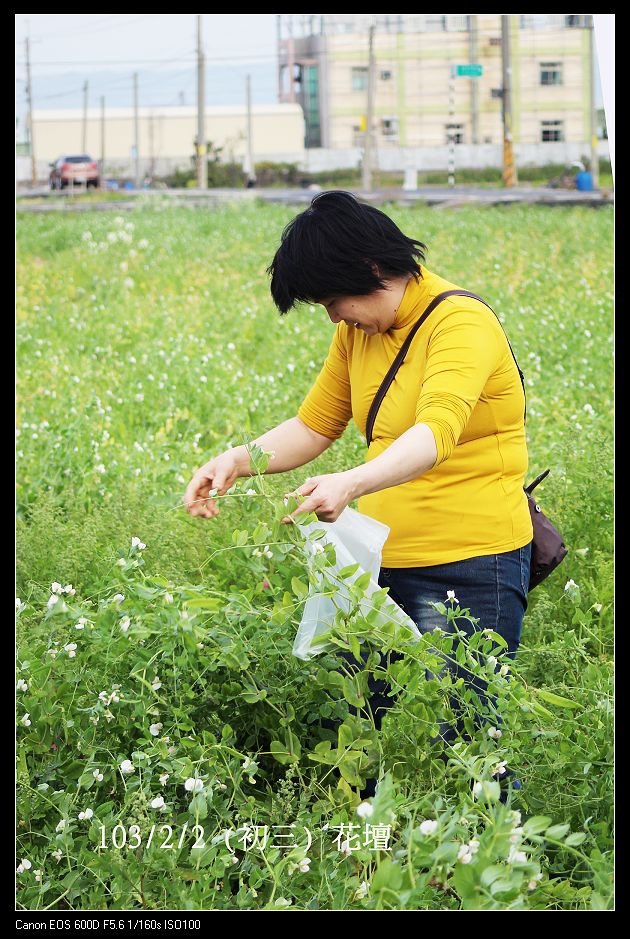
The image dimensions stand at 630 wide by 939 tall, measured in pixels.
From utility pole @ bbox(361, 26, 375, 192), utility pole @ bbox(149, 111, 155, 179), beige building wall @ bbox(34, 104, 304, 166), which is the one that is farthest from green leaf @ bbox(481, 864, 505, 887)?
beige building wall @ bbox(34, 104, 304, 166)

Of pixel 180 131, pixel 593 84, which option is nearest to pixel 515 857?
pixel 593 84

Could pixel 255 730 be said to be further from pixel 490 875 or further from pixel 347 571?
pixel 490 875

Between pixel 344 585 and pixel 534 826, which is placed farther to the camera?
pixel 344 585

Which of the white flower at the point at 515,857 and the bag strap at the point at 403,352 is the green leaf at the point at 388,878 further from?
the bag strap at the point at 403,352

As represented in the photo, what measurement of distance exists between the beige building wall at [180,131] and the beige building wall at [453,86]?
18.6 ft

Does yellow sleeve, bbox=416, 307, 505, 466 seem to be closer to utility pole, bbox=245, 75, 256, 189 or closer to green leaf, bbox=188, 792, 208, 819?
green leaf, bbox=188, 792, 208, 819

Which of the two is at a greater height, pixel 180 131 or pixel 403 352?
pixel 180 131

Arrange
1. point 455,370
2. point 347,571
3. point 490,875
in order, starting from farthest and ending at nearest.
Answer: point 455,370 → point 347,571 → point 490,875

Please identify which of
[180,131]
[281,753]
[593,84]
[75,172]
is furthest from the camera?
[180,131]

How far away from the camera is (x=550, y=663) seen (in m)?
2.80

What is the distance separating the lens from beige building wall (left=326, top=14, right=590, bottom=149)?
20.9 metres

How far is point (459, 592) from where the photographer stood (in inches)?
93.3

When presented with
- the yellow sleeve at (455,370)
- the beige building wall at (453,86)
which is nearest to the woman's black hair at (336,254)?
the yellow sleeve at (455,370)

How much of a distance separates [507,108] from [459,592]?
22292 millimetres
